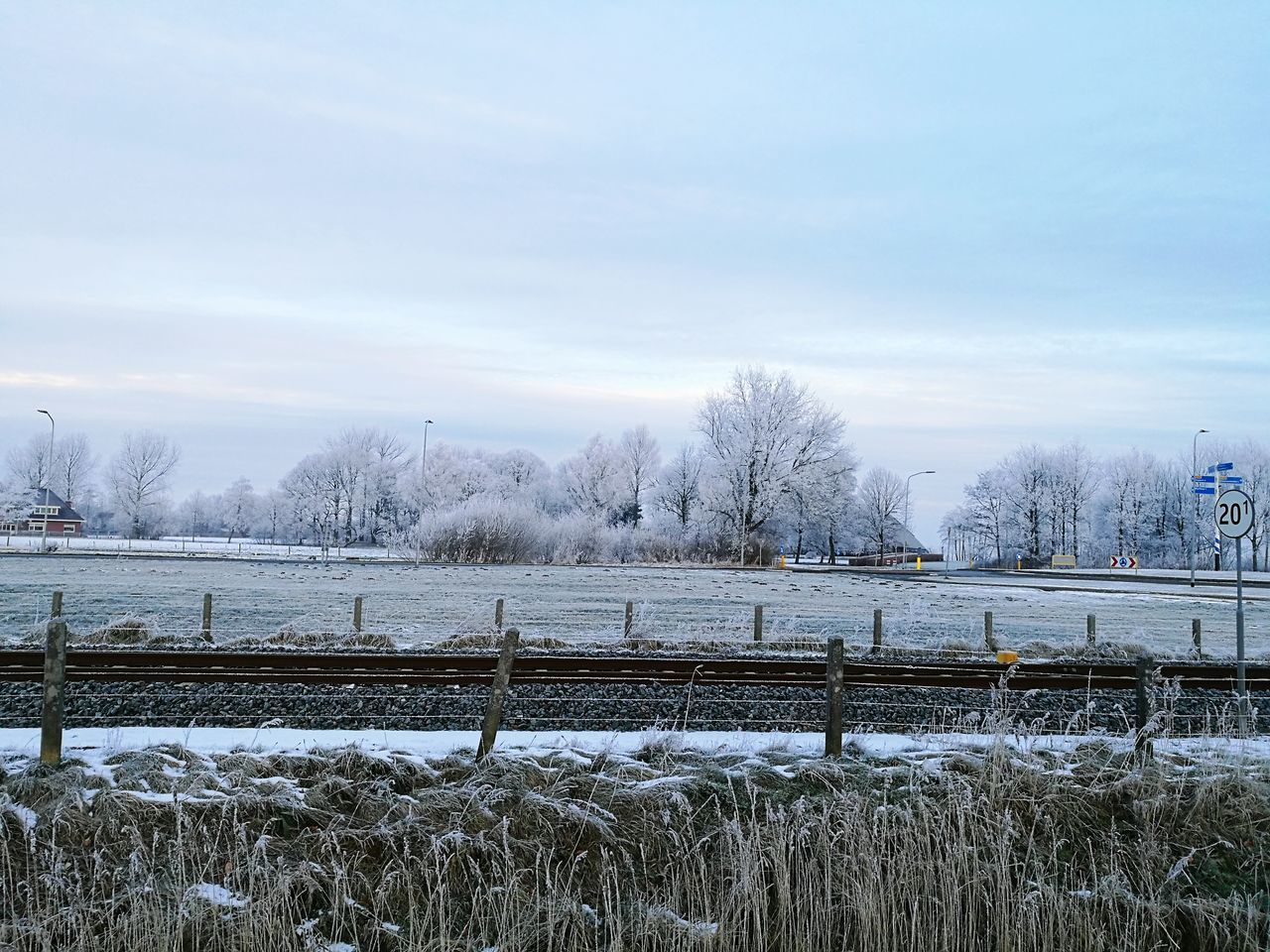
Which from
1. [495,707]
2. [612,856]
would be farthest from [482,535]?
[612,856]

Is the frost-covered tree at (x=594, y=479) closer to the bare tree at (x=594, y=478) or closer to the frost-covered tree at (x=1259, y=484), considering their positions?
the bare tree at (x=594, y=478)

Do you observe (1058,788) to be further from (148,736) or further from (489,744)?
(148,736)

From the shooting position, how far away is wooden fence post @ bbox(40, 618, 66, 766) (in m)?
7.76

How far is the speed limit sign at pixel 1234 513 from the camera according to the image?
12191mm

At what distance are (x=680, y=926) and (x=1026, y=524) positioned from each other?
3761 inches

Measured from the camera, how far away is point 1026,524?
92.7 m

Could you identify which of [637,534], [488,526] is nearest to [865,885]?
[488,526]

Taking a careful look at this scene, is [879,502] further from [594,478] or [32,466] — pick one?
[32,466]

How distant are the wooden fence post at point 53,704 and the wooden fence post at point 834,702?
710 centimetres

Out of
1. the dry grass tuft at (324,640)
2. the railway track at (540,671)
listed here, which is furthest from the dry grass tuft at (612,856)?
the dry grass tuft at (324,640)

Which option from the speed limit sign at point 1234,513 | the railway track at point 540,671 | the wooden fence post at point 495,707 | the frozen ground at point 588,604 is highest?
the speed limit sign at point 1234,513

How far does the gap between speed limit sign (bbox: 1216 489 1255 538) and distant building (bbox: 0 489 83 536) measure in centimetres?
9748

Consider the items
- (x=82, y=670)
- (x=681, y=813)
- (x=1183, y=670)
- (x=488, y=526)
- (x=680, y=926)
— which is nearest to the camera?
(x=680, y=926)

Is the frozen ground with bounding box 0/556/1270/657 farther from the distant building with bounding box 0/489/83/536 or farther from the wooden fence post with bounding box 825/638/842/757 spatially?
the distant building with bounding box 0/489/83/536
